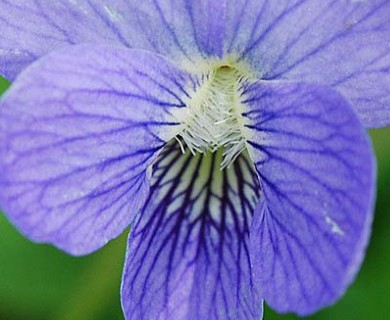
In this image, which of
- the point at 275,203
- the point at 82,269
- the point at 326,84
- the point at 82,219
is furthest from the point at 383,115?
the point at 82,269

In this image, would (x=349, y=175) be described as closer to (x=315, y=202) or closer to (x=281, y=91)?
(x=315, y=202)

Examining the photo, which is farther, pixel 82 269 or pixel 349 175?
pixel 82 269

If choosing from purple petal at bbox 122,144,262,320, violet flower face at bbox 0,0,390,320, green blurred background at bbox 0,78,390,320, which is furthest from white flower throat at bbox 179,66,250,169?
green blurred background at bbox 0,78,390,320

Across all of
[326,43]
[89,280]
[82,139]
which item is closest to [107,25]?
[82,139]

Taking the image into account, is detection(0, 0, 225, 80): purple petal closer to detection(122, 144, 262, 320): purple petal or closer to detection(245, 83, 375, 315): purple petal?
detection(245, 83, 375, 315): purple petal

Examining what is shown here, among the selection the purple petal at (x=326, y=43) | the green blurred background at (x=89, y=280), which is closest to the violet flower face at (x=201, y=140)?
the purple petal at (x=326, y=43)

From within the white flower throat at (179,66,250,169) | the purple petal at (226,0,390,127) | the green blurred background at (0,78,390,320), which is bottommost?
the green blurred background at (0,78,390,320)
